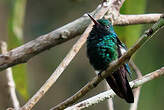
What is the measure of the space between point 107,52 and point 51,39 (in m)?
0.36

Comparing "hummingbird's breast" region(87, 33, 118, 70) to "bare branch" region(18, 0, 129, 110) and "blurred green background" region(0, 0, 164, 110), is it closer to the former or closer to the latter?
"bare branch" region(18, 0, 129, 110)

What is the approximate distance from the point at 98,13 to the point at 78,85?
9.05 feet

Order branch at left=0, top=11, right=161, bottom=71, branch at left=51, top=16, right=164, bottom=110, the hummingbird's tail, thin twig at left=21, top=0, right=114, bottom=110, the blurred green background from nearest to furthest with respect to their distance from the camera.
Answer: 1. branch at left=51, top=16, right=164, bottom=110
2. thin twig at left=21, top=0, right=114, bottom=110
3. the hummingbird's tail
4. branch at left=0, top=11, right=161, bottom=71
5. the blurred green background

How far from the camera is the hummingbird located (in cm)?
208

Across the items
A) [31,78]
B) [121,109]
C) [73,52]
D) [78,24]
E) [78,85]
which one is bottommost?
[121,109]

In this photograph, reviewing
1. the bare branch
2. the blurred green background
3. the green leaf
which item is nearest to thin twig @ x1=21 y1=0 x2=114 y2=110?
the bare branch

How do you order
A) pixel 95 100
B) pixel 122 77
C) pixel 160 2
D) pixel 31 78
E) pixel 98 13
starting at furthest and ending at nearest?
pixel 31 78, pixel 160 2, pixel 98 13, pixel 122 77, pixel 95 100

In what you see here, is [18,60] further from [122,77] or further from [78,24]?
[122,77]

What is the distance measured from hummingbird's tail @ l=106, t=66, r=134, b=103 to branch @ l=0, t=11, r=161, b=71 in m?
0.42

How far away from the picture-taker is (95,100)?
178 centimetres

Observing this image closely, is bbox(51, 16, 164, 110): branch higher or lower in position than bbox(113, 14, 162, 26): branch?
higher

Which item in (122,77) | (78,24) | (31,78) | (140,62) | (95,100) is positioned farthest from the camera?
(31,78)

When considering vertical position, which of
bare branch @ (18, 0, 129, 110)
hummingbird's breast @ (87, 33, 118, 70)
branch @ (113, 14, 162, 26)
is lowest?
branch @ (113, 14, 162, 26)

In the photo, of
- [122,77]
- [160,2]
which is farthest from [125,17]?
[160,2]
